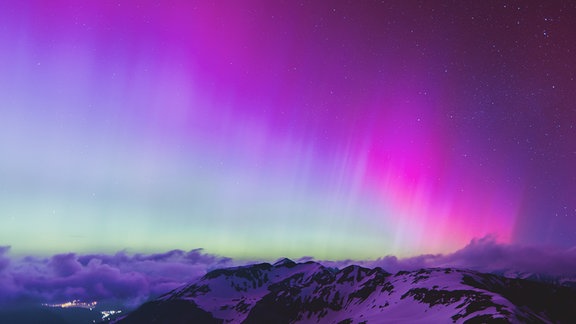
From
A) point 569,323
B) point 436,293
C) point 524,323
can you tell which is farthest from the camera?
point 569,323

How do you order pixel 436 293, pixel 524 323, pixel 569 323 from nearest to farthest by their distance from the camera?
pixel 524 323, pixel 436 293, pixel 569 323

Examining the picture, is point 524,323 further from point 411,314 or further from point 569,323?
point 569,323

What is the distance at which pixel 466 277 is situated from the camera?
197m

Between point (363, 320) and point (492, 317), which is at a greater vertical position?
point (492, 317)

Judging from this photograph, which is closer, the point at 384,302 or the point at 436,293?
the point at 436,293

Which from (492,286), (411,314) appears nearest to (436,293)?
(411,314)

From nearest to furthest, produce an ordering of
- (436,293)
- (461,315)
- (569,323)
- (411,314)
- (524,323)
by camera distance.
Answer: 1. (524,323)
2. (461,315)
3. (411,314)
4. (436,293)
5. (569,323)

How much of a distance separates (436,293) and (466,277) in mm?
43995

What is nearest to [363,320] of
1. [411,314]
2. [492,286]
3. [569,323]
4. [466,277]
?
[411,314]

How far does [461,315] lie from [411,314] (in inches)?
1615

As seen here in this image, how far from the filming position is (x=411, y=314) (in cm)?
14562

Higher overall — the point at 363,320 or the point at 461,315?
the point at 461,315

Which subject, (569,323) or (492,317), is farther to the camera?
(569,323)

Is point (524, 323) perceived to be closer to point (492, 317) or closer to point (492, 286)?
point (492, 317)
